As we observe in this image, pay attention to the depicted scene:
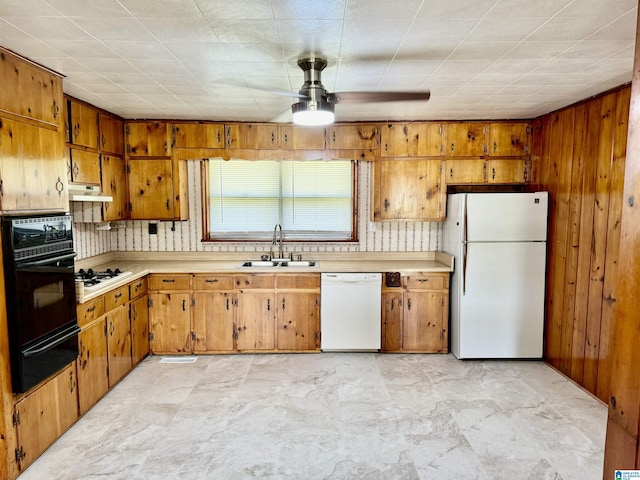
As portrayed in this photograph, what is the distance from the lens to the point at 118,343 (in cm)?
362

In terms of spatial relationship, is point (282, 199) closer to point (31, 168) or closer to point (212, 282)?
point (212, 282)

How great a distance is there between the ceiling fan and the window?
220 cm

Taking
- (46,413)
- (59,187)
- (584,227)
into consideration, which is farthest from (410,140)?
(46,413)

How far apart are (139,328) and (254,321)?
43.6 inches

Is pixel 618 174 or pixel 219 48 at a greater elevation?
pixel 219 48

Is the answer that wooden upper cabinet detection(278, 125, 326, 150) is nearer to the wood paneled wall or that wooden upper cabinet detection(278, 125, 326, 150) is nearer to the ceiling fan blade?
the ceiling fan blade

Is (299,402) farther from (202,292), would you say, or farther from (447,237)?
(447,237)

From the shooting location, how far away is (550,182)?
4047mm

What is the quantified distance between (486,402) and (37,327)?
3.21m

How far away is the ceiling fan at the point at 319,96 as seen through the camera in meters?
2.51

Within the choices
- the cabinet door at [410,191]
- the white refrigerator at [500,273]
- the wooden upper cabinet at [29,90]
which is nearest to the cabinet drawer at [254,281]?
the cabinet door at [410,191]

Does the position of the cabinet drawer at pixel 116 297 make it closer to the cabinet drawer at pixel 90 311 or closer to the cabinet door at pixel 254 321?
the cabinet drawer at pixel 90 311

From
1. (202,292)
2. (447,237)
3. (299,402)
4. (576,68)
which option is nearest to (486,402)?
(299,402)

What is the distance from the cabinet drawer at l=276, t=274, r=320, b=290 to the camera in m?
4.29
